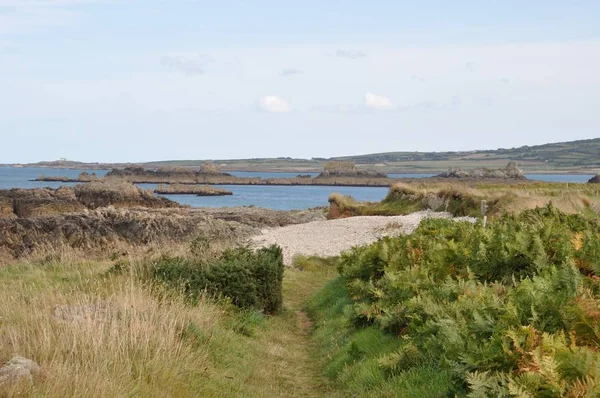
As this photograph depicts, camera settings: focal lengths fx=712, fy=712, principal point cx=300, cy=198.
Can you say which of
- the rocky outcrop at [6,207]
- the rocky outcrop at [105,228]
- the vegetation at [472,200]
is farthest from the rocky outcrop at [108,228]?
the rocky outcrop at [6,207]

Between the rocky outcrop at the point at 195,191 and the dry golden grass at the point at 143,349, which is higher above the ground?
the dry golden grass at the point at 143,349

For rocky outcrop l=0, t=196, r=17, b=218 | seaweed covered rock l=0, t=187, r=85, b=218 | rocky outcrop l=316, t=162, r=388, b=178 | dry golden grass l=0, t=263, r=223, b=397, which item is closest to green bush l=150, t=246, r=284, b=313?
dry golden grass l=0, t=263, r=223, b=397

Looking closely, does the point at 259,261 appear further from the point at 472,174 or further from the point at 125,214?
the point at 472,174

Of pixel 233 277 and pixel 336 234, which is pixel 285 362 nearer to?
pixel 233 277

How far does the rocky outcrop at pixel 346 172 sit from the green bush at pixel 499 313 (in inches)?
6517

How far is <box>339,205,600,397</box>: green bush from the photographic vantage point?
5008 mm

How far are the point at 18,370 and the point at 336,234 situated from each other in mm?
27036

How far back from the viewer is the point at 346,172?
185875mm

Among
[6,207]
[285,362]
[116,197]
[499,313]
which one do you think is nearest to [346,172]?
[116,197]

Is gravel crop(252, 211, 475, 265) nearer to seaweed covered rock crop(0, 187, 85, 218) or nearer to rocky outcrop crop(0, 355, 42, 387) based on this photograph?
rocky outcrop crop(0, 355, 42, 387)

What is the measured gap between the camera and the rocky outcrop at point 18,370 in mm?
6109

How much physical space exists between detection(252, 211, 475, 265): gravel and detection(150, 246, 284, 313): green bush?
10326 mm

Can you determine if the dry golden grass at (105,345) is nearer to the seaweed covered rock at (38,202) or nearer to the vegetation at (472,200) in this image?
the vegetation at (472,200)

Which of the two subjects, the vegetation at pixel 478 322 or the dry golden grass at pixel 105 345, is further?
the dry golden grass at pixel 105 345
